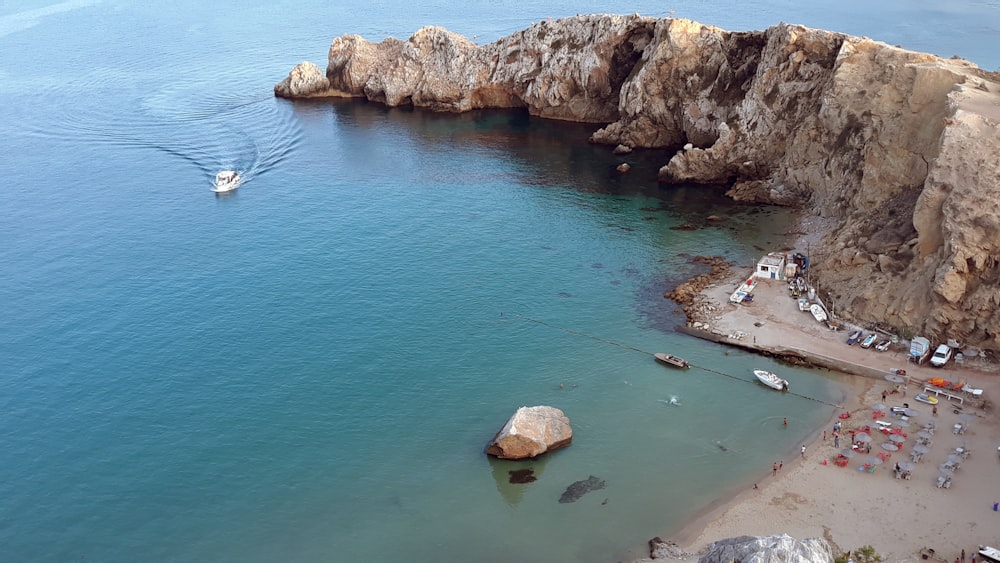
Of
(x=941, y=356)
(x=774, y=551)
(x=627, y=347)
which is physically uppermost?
(x=774, y=551)

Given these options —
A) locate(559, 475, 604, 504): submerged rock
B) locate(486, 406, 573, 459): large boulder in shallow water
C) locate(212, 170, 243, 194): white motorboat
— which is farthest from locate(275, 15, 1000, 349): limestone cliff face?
locate(212, 170, 243, 194): white motorboat

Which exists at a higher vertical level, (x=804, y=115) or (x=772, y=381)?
(x=804, y=115)

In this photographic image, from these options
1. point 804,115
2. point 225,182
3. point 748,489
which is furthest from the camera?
point 225,182

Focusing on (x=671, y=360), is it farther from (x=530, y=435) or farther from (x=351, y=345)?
(x=351, y=345)

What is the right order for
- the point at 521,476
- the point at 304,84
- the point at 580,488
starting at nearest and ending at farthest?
the point at 580,488
the point at 521,476
the point at 304,84

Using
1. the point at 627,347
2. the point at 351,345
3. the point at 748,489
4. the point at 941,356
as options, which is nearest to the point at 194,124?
the point at 351,345

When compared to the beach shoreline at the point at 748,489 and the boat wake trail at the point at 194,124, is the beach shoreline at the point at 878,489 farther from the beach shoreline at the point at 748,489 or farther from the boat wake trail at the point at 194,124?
the boat wake trail at the point at 194,124

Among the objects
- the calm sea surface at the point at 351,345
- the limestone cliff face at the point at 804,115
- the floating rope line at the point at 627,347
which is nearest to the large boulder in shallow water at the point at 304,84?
the limestone cliff face at the point at 804,115
